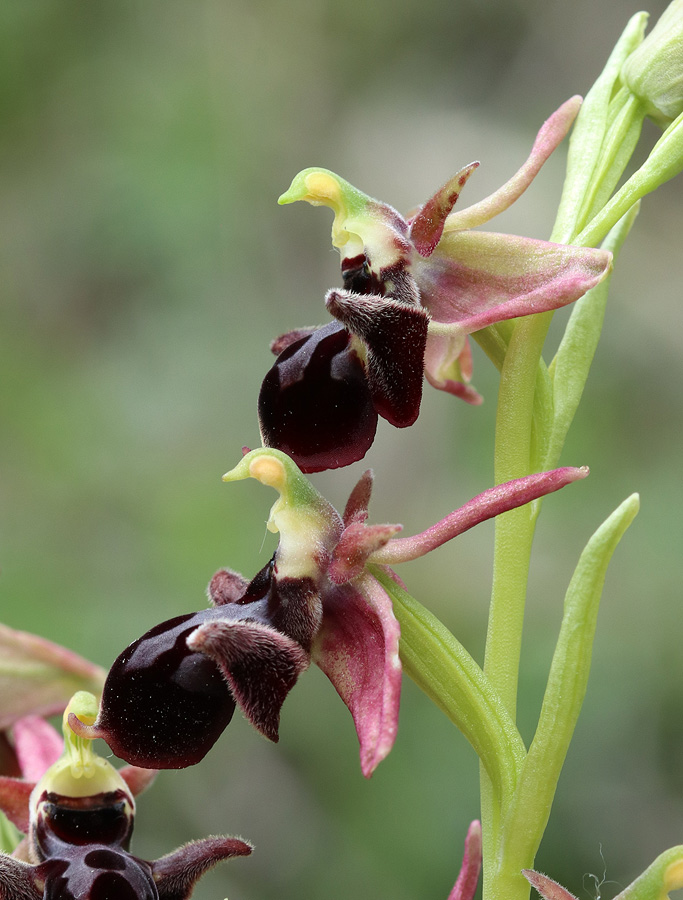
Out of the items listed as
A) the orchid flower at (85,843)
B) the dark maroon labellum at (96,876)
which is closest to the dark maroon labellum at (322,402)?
the orchid flower at (85,843)

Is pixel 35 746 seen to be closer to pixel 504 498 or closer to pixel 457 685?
pixel 457 685

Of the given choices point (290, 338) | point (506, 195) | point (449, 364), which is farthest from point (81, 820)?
point (506, 195)

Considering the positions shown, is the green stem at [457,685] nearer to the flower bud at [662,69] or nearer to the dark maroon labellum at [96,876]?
the dark maroon labellum at [96,876]

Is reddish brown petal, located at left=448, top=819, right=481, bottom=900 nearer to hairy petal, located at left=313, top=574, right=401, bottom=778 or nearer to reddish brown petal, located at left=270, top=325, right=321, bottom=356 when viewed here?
hairy petal, located at left=313, top=574, right=401, bottom=778

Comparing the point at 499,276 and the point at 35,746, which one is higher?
Answer: the point at 499,276

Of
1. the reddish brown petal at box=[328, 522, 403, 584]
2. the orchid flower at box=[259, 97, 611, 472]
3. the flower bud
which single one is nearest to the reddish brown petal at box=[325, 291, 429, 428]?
the orchid flower at box=[259, 97, 611, 472]

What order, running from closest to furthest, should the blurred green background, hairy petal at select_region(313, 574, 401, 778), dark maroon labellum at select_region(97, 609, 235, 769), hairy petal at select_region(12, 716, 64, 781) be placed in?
1. hairy petal at select_region(313, 574, 401, 778)
2. dark maroon labellum at select_region(97, 609, 235, 769)
3. hairy petal at select_region(12, 716, 64, 781)
4. the blurred green background

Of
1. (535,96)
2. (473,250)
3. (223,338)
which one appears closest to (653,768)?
(223,338)
